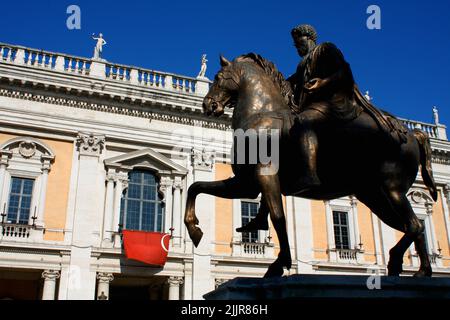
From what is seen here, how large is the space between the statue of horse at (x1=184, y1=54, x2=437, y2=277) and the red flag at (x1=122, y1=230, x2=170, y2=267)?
1440cm

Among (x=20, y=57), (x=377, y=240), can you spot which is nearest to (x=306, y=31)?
(x=20, y=57)

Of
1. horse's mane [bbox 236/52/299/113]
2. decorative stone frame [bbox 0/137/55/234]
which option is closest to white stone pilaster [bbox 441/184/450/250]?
decorative stone frame [bbox 0/137/55/234]

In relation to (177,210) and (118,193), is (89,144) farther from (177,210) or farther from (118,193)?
(177,210)

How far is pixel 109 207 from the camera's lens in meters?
19.7

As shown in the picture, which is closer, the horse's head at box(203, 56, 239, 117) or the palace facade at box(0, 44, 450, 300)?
the horse's head at box(203, 56, 239, 117)

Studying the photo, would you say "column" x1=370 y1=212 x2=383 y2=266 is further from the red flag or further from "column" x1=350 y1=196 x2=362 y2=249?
the red flag

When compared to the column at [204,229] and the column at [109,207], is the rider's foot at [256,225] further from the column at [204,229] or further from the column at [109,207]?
the column at [109,207]

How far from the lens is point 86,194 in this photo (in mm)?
19359

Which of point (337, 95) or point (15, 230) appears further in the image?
point (15, 230)

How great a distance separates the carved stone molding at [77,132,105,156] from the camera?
20.0m

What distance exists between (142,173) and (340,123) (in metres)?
16.9

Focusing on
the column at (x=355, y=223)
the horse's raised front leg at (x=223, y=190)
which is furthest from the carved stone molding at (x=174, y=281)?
the horse's raised front leg at (x=223, y=190)

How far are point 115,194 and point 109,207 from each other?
58 centimetres

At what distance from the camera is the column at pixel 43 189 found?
1872 centimetres
